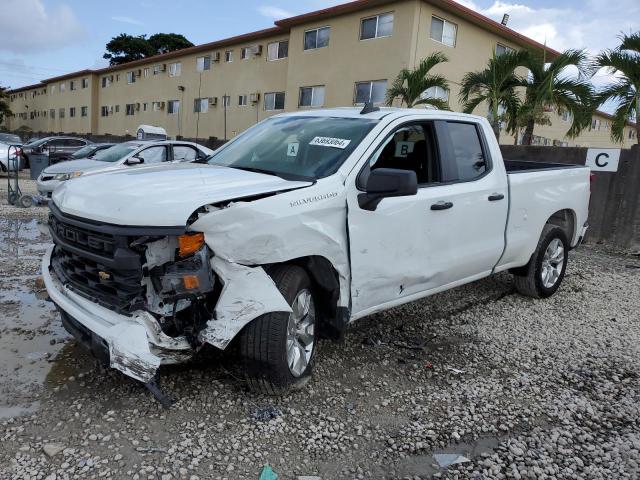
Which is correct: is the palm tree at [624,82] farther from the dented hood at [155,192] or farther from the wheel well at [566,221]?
the dented hood at [155,192]

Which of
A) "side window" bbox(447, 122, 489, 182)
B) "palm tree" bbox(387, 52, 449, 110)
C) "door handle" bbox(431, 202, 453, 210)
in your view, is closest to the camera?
"door handle" bbox(431, 202, 453, 210)

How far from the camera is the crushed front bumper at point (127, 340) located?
2.69 meters

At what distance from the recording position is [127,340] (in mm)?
2729

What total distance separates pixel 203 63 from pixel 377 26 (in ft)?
46.0

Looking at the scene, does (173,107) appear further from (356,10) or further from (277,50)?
(356,10)

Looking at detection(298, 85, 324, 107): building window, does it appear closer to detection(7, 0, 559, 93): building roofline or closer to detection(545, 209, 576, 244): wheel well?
detection(7, 0, 559, 93): building roofline

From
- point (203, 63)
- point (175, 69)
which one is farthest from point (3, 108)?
point (203, 63)

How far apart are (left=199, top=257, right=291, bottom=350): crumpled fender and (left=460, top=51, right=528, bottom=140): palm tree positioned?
11.3 m

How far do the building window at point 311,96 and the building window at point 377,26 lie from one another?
3.00 meters

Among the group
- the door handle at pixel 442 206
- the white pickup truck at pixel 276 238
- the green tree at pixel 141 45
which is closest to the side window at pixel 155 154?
the white pickup truck at pixel 276 238

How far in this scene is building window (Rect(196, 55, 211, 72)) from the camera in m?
29.9

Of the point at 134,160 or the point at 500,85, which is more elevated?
the point at 500,85

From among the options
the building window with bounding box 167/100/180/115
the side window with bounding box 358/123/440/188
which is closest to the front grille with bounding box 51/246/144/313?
the side window with bounding box 358/123/440/188

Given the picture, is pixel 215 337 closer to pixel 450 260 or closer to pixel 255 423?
pixel 255 423
